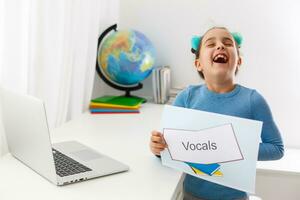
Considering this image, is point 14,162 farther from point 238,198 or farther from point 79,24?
point 79,24

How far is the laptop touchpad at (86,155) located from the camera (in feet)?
4.03

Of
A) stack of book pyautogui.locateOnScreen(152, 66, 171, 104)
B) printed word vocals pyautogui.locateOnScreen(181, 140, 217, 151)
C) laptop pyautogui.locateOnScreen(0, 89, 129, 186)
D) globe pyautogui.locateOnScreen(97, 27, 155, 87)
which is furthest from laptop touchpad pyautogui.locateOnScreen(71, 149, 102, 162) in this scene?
stack of book pyautogui.locateOnScreen(152, 66, 171, 104)

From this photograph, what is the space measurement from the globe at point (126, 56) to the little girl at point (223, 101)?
0.74 meters

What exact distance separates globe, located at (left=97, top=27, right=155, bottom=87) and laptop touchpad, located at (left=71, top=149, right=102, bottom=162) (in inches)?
30.7

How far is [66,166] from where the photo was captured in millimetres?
1153

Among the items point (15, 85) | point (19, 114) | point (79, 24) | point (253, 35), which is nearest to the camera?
point (19, 114)

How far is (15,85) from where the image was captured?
145 centimetres

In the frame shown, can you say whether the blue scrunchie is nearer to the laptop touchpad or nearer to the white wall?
the laptop touchpad

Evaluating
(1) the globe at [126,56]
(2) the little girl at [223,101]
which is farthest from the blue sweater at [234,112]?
(1) the globe at [126,56]

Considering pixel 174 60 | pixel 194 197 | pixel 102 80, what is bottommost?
pixel 194 197

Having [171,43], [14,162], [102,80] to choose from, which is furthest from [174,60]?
[14,162]

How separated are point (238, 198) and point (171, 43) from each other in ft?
3.96

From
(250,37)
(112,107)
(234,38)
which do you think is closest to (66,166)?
(234,38)

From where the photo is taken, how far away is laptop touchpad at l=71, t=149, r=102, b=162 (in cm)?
123
